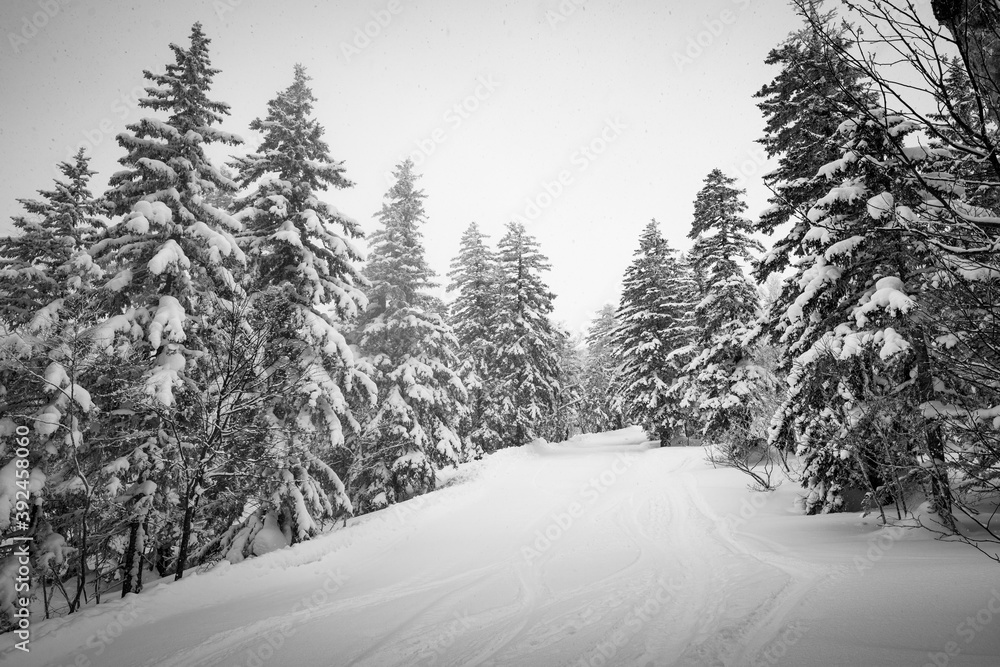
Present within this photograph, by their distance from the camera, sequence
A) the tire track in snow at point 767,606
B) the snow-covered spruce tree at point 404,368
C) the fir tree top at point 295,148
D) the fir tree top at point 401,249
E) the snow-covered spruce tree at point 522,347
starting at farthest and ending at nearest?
the snow-covered spruce tree at point 522,347
the fir tree top at point 401,249
the snow-covered spruce tree at point 404,368
the fir tree top at point 295,148
the tire track in snow at point 767,606

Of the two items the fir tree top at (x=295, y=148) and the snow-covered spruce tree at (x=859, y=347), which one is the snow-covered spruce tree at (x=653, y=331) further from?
the fir tree top at (x=295, y=148)

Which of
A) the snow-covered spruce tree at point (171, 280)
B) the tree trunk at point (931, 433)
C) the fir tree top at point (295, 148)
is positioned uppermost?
the fir tree top at point (295, 148)


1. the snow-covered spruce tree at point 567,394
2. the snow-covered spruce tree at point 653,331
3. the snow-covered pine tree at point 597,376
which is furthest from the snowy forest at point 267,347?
the snow-covered pine tree at point 597,376

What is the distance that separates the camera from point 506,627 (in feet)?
18.3

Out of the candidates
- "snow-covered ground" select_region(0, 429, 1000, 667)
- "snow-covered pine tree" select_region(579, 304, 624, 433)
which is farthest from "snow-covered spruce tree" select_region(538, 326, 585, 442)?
"snow-covered ground" select_region(0, 429, 1000, 667)

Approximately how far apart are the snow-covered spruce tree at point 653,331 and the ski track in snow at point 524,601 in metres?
13.3

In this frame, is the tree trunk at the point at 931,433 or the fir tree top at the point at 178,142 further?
the fir tree top at the point at 178,142

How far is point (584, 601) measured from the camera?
6.22 meters

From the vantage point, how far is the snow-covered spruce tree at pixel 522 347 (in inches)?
1041

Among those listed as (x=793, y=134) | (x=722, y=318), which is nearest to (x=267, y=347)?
(x=793, y=134)

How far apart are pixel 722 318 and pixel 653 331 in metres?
7.41

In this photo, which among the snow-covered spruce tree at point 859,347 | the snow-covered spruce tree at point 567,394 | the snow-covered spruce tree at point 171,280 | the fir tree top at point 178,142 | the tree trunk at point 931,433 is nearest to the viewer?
the tree trunk at point 931,433

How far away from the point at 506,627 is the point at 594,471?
14.0 m

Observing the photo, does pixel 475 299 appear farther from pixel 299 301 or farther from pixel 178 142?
pixel 178 142
